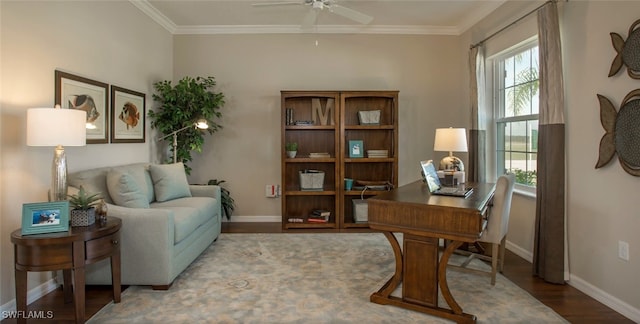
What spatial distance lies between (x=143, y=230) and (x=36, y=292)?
0.85 meters

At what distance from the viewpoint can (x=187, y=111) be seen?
4.38m

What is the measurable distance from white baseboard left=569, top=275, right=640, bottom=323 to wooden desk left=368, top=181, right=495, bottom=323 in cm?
107

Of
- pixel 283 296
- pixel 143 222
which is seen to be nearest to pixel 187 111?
pixel 143 222

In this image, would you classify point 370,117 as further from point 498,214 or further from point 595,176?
point 595,176

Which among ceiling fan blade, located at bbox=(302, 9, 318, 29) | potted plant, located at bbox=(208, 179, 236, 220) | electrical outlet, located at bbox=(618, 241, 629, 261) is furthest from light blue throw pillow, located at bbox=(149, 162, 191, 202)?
electrical outlet, located at bbox=(618, 241, 629, 261)

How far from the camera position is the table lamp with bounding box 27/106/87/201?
85.3 inches

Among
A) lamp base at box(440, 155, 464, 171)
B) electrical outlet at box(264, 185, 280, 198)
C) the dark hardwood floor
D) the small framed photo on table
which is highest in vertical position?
the small framed photo on table

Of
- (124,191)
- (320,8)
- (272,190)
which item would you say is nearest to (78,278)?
(124,191)

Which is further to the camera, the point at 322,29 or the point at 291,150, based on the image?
the point at 322,29

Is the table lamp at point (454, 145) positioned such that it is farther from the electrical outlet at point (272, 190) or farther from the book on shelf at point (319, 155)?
the electrical outlet at point (272, 190)

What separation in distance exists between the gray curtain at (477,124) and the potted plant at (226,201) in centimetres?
309

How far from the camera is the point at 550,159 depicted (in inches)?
112

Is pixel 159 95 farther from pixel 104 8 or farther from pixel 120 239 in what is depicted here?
pixel 120 239

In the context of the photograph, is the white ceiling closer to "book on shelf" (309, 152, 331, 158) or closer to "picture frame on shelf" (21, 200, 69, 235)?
"book on shelf" (309, 152, 331, 158)
